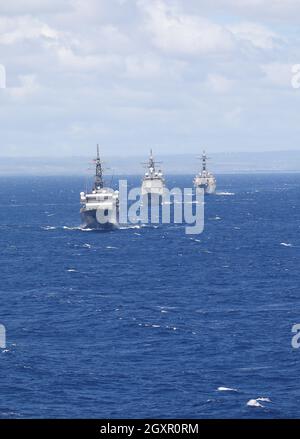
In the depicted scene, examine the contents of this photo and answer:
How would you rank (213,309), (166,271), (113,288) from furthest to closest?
(166,271) → (113,288) → (213,309)

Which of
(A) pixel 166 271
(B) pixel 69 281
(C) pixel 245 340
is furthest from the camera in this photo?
(A) pixel 166 271

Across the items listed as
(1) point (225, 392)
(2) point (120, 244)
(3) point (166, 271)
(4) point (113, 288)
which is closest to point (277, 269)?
(3) point (166, 271)

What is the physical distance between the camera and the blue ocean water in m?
74.8

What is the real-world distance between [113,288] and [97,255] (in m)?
40.9

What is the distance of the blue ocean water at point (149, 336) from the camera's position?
74812 millimetres

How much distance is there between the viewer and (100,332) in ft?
326

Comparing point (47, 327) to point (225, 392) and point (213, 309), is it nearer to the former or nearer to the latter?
point (213, 309)

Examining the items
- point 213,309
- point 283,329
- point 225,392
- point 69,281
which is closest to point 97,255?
point 69,281

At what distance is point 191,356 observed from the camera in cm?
8812

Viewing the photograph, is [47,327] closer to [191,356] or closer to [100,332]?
[100,332]

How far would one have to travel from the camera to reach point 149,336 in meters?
97.1

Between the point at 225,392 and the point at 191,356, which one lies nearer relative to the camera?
the point at 225,392

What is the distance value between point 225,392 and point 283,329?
24202mm

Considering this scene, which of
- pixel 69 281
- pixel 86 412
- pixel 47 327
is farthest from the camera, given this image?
pixel 69 281
